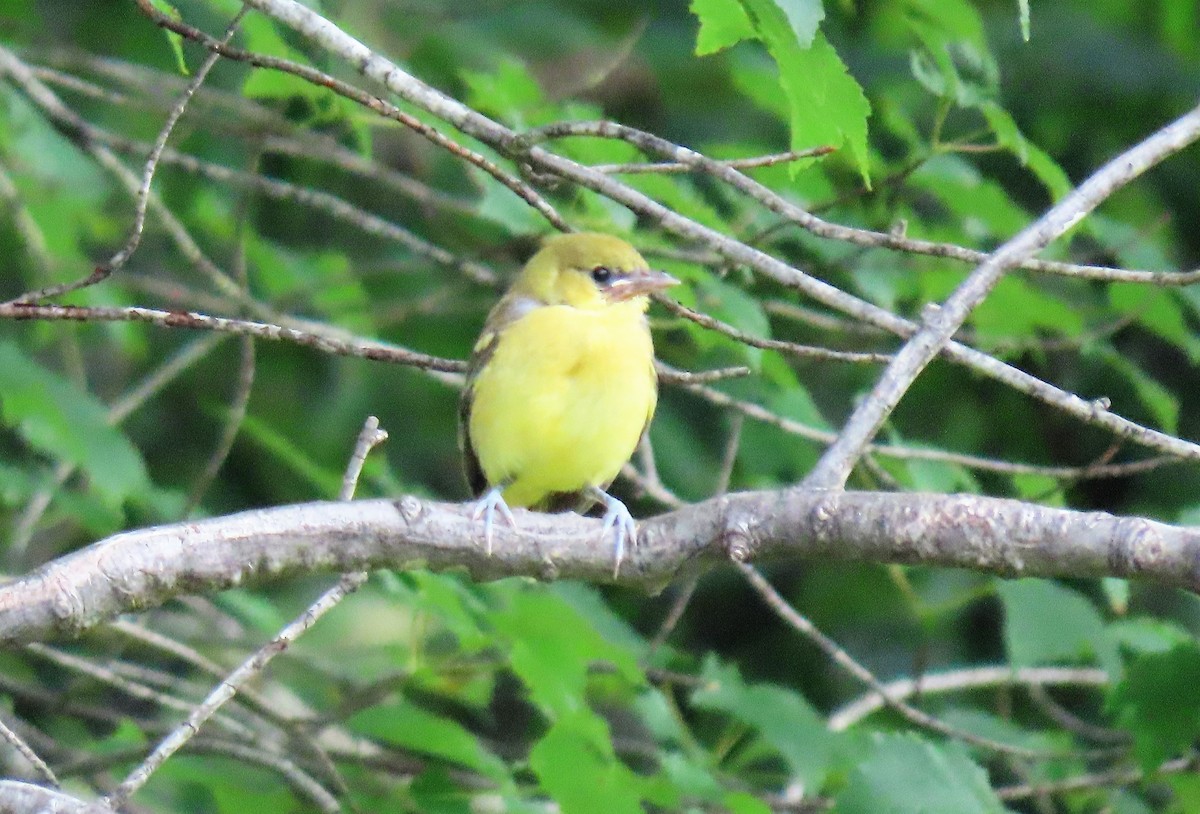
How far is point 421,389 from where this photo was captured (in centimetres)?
813

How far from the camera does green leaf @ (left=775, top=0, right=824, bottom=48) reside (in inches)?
114

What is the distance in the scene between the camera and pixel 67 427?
521cm

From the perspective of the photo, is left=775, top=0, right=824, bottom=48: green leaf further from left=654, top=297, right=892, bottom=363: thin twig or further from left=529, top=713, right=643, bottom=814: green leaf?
left=529, top=713, right=643, bottom=814: green leaf

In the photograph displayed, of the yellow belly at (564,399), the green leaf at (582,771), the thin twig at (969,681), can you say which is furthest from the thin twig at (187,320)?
the thin twig at (969,681)

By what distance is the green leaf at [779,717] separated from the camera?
4547 millimetres

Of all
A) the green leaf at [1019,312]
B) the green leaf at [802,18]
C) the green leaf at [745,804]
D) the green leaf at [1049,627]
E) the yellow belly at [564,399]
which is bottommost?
the green leaf at [745,804]

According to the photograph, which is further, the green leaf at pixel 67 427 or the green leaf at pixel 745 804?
the green leaf at pixel 67 427

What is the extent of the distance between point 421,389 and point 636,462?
129cm

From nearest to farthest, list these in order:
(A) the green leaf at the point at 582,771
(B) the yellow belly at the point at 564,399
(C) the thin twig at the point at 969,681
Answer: (A) the green leaf at the point at 582,771, (B) the yellow belly at the point at 564,399, (C) the thin twig at the point at 969,681

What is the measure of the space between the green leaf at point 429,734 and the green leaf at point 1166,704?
165 centimetres

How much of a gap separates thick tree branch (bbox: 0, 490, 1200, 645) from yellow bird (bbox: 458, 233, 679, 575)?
1.36m

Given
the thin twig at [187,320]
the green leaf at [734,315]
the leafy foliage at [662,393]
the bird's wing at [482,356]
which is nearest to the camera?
the thin twig at [187,320]

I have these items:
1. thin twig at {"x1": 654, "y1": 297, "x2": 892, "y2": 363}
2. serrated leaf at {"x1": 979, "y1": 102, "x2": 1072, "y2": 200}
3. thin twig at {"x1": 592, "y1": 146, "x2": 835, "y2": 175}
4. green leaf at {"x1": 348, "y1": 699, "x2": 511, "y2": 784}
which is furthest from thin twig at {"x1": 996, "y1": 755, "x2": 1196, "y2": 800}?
thin twig at {"x1": 592, "y1": 146, "x2": 835, "y2": 175}

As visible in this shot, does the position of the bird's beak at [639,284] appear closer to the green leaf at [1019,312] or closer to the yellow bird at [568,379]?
the yellow bird at [568,379]
